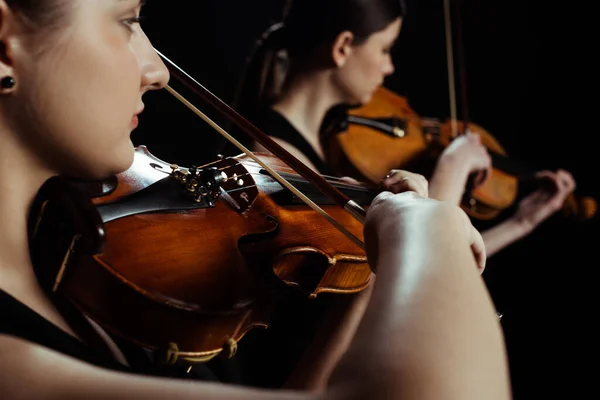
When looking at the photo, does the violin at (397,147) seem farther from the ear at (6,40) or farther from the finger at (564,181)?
the ear at (6,40)

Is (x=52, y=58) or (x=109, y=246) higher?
(x=52, y=58)

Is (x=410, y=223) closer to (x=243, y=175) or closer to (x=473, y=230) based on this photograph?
(x=473, y=230)

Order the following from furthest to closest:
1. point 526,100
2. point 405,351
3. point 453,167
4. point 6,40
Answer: point 526,100
point 453,167
point 6,40
point 405,351

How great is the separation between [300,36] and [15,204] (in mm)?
906

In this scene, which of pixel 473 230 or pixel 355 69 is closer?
pixel 473 230

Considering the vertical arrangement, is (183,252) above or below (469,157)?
above

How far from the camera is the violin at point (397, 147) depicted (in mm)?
1342

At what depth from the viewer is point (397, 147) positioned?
1.41 metres

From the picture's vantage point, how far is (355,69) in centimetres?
136

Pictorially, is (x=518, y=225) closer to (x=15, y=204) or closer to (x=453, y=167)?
(x=453, y=167)

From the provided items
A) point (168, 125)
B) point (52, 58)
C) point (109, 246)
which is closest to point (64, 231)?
point (109, 246)

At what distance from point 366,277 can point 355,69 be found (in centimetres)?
74

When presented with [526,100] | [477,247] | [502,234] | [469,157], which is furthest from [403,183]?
[526,100]

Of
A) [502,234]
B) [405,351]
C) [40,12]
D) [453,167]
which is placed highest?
[40,12]
